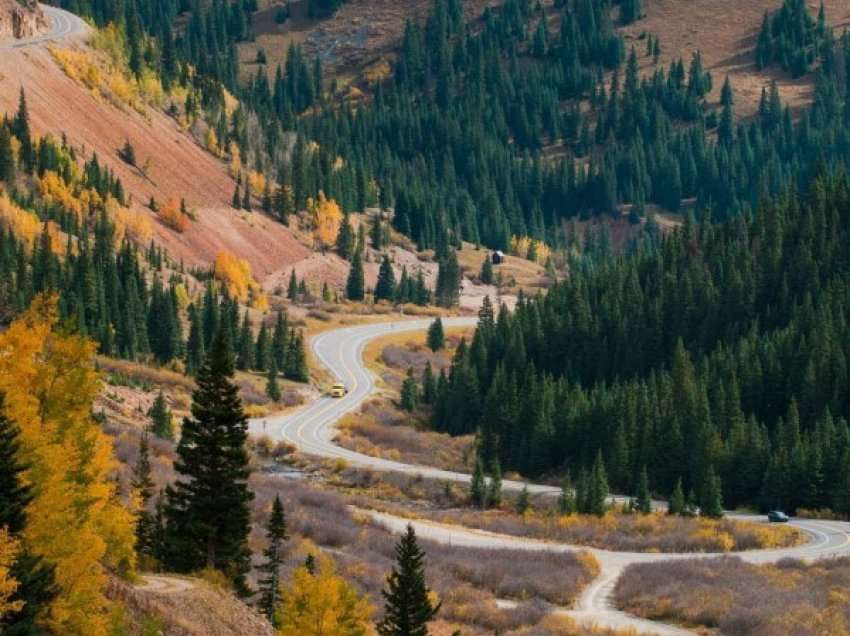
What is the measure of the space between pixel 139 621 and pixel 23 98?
6034 inches

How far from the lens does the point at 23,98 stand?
190000mm

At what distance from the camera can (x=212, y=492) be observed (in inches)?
2229

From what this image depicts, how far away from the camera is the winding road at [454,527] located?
82188 millimetres

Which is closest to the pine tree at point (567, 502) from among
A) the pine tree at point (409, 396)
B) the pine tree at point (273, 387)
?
the pine tree at point (273, 387)

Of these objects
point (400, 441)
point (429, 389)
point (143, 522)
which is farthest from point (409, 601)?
point (429, 389)

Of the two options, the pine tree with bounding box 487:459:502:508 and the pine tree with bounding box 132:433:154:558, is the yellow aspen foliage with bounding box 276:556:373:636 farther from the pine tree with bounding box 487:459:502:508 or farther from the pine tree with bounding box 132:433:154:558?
the pine tree with bounding box 487:459:502:508

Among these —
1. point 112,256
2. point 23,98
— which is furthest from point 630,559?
point 23,98

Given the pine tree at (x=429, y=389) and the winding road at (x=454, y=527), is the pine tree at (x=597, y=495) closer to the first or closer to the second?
the winding road at (x=454, y=527)

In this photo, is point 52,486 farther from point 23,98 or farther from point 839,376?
point 23,98

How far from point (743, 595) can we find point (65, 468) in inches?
1767

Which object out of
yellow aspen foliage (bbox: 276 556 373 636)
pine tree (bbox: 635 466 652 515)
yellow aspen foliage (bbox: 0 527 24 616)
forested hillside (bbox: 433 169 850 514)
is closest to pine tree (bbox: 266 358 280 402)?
forested hillside (bbox: 433 169 850 514)

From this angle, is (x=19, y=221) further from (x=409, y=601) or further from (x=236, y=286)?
(x=409, y=601)

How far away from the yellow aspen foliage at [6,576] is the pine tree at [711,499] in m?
78.1

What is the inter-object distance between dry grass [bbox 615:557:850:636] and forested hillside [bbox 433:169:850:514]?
25.9 metres
